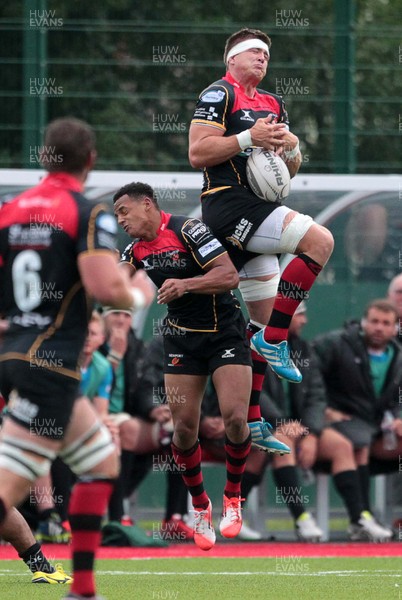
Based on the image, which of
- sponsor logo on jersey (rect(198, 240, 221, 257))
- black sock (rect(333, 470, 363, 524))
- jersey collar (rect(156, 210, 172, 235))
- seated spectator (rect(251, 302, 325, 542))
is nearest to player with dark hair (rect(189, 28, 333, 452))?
sponsor logo on jersey (rect(198, 240, 221, 257))

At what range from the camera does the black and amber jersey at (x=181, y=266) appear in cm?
925

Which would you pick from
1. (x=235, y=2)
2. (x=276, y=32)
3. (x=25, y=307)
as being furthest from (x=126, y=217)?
(x=235, y=2)

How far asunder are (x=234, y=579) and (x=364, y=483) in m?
3.36

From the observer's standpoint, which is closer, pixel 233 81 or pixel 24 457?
pixel 24 457

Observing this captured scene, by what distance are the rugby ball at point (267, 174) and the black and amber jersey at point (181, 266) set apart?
482mm

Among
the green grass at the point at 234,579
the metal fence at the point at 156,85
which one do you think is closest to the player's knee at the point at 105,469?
the green grass at the point at 234,579

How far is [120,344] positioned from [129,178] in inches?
67.4

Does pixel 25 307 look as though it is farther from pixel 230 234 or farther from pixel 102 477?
pixel 230 234

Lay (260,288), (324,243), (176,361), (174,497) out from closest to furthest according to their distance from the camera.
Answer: (324,243) → (260,288) → (176,361) → (174,497)

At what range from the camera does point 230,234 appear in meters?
8.96

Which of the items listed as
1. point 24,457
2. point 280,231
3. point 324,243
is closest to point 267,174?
point 280,231

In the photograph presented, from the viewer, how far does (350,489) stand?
Answer: 1266cm

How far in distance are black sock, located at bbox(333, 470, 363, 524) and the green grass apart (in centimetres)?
142

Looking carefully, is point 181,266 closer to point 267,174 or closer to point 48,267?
point 267,174
